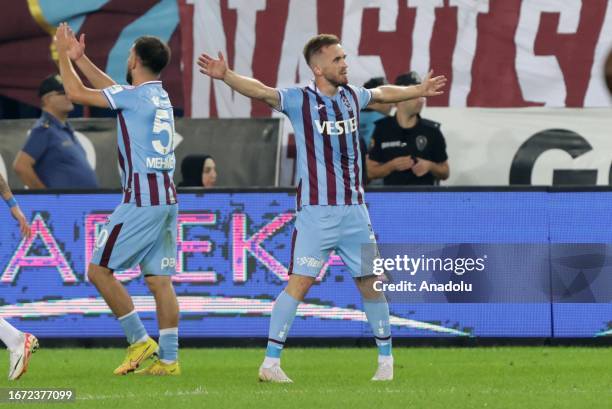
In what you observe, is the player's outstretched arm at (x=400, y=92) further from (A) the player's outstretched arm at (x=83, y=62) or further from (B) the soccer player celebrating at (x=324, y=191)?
(A) the player's outstretched arm at (x=83, y=62)

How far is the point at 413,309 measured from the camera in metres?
12.2

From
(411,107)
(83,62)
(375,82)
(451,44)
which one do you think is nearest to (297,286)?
(83,62)

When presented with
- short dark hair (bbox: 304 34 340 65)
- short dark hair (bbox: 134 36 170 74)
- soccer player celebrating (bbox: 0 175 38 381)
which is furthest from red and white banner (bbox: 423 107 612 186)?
soccer player celebrating (bbox: 0 175 38 381)

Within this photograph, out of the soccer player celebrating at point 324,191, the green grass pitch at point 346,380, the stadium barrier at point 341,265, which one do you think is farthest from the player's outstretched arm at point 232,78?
the stadium barrier at point 341,265

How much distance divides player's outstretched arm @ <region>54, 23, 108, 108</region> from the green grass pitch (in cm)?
177

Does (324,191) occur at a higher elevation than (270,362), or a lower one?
higher

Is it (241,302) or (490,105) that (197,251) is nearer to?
(241,302)

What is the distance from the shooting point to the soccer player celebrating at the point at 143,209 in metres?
10.1

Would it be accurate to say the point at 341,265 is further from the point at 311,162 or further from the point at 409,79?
the point at 311,162

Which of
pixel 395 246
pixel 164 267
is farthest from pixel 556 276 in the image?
pixel 164 267

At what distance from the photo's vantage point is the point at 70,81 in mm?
9773

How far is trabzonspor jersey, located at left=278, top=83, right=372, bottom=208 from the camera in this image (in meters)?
9.59

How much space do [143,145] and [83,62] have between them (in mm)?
680

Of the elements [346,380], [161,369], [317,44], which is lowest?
[161,369]
